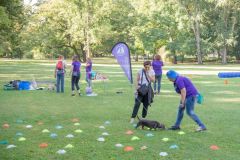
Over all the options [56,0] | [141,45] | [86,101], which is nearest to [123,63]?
[86,101]

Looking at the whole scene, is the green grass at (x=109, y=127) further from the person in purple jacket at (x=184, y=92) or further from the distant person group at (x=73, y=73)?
the distant person group at (x=73, y=73)

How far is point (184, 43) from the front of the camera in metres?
59.0

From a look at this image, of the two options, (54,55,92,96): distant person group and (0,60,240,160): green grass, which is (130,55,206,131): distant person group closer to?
(0,60,240,160): green grass

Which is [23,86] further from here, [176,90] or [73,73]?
[176,90]

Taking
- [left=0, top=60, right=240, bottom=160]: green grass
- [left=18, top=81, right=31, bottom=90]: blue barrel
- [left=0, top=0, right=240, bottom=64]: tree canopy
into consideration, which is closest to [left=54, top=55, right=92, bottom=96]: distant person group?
[left=0, top=60, right=240, bottom=160]: green grass

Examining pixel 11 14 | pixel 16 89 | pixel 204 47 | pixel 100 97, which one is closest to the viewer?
pixel 100 97

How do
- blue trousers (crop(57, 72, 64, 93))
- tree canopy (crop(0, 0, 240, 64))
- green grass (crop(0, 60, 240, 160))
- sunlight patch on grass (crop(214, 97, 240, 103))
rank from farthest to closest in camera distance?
tree canopy (crop(0, 0, 240, 64))
blue trousers (crop(57, 72, 64, 93))
sunlight patch on grass (crop(214, 97, 240, 103))
green grass (crop(0, 60, 240, 160))

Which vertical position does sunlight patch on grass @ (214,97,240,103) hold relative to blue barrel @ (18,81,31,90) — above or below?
below

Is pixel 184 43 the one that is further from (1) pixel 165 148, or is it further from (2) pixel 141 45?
(1) pixel 165 148

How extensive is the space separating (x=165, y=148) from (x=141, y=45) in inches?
2228

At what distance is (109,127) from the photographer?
395 inches

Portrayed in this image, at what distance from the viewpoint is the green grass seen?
746 centimetres

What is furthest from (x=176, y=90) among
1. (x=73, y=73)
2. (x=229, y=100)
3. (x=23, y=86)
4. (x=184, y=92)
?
(x=23, y=86)

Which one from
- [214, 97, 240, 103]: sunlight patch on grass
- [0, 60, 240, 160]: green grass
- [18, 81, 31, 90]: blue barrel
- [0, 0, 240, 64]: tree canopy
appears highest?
[0, 0, 240, 64]: tree canopy
